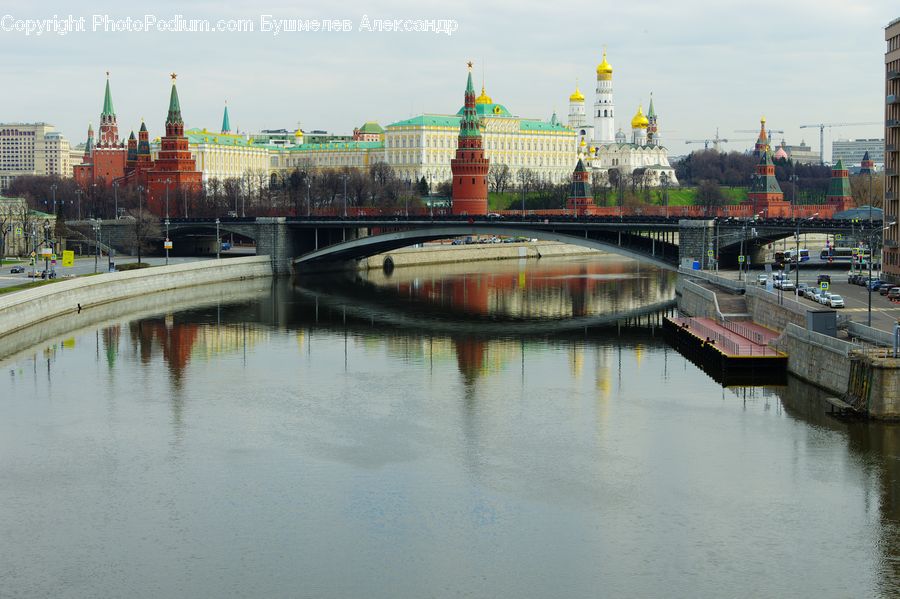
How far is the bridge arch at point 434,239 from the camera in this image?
5935 cm

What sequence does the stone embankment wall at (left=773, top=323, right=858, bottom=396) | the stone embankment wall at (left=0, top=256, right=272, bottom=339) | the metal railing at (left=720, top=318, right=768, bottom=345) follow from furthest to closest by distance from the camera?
the stone embankment wall at (left=0, top=256, right=272, bottom=339) < the metal railing at (left=720, top=318, right=768, bottom=345) < the stone embankment wall at (left=773, top=323, right=858, bottom=396)

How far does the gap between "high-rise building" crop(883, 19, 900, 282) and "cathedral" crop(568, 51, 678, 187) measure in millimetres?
99548

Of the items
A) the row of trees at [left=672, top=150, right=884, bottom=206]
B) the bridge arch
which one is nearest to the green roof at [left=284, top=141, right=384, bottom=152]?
the row of trees at [left=672, top=150, right=884, bottom=206]

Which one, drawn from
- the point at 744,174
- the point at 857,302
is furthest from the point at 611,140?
the point at 857,302

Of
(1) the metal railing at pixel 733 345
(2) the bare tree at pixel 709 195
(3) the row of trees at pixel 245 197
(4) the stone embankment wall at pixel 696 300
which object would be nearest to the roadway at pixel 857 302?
(4) the stone embankment wall at pixel 696 300

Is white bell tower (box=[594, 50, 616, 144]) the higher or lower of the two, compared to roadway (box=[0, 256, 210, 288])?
higher

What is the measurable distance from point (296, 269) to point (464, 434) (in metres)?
45.6

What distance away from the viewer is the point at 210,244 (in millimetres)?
84438

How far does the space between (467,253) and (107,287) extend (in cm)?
3502

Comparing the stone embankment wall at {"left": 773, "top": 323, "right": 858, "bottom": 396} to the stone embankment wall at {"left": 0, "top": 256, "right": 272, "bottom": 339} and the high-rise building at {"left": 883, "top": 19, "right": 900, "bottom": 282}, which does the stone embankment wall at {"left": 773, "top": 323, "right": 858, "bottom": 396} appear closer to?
the high-rise building at {"left": 883, "top": 19, "right": 900, "bottom": 282}

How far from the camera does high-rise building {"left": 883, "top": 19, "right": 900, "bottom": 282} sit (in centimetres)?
4588

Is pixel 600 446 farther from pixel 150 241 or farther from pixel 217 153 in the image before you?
pixel 217 153

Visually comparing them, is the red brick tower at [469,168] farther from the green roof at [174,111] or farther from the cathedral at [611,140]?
the cathedral at [611,140]

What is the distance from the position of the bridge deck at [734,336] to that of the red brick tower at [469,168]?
170 feet
